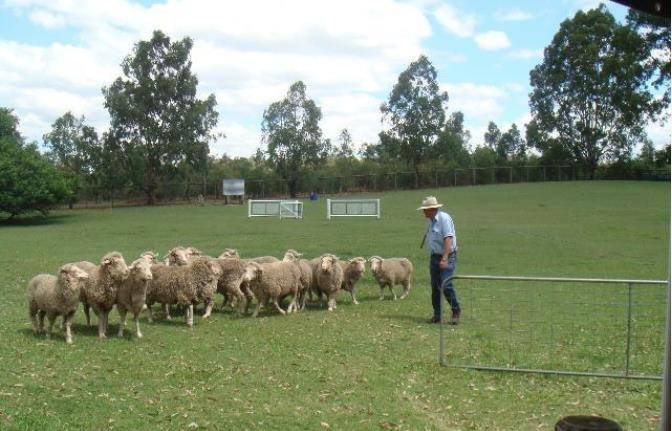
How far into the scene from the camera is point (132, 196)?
7594 centimetres

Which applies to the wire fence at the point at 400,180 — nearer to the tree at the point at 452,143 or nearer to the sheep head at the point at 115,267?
the tree at the point at 452,143

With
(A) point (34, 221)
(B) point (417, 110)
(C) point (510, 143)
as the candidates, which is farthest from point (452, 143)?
(A) point (34, 221)

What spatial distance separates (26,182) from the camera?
4919 centimetres

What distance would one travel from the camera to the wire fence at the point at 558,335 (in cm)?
928

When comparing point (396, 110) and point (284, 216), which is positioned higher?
point (396, 110)

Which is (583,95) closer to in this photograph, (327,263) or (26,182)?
(26,182)

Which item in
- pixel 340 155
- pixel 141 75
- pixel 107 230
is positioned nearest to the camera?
pixel 107 230

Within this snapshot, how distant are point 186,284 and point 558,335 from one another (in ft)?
22.1

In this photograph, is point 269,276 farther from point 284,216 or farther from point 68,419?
point 284,216

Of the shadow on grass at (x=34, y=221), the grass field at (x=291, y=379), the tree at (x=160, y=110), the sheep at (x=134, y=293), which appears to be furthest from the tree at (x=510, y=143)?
the sheep at (x=134, y=293)

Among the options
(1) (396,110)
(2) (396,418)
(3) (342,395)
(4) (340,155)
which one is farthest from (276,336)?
(4) (340,155)

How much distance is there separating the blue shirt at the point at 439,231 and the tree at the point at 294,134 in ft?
238

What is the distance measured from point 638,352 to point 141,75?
6617 cm

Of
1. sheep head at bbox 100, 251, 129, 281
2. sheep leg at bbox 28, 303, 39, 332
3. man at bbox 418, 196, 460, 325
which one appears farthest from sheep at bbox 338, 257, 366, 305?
Result: sheep leg at bbox 28, 303, 39, 332
